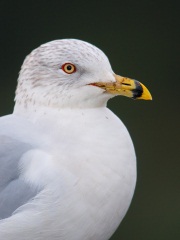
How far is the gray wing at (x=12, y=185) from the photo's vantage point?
83.2 inches

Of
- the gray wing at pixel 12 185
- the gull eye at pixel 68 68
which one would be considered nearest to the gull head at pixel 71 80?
the gull eye at pixel 68 68

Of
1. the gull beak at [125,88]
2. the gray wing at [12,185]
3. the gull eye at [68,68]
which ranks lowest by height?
the gray wing at [12,185]

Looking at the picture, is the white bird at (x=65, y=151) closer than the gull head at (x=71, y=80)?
Yes

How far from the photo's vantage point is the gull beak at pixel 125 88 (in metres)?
2.20

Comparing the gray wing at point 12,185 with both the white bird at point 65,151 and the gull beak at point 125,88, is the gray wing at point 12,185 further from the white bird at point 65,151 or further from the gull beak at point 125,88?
the gull beak at point 125,88

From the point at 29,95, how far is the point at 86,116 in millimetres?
148

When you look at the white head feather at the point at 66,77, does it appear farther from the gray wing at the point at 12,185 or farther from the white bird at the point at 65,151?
the gray wing at the point at 12,185

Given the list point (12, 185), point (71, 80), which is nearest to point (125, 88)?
point (71, 80)

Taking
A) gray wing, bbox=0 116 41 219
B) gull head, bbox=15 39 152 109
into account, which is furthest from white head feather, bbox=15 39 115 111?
gray wing, bbox=0 116 41 219

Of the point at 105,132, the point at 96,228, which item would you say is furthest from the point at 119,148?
the point at 96,228

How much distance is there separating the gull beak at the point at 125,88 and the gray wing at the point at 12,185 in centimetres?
24

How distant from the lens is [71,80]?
7.23 feet

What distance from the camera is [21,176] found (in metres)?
2.12

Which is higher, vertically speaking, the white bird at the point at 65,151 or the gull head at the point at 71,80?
the gull head at the point at 71,80
